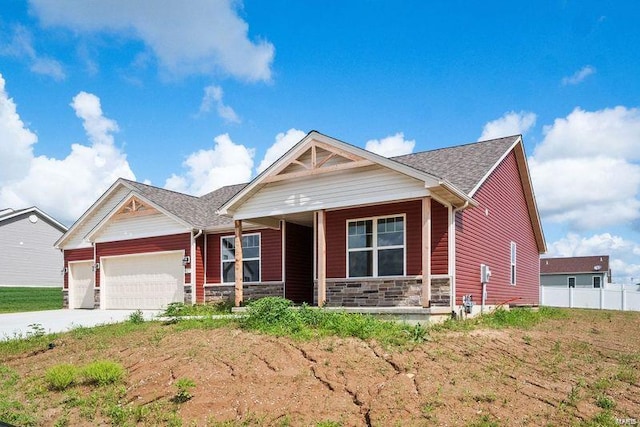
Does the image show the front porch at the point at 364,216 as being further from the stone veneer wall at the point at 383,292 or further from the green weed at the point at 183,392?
the green weed at the point at 183,392

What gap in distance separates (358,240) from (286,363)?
655 centimetres

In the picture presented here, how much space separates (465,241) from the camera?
14.8 meters

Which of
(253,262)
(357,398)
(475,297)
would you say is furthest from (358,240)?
(357,398)

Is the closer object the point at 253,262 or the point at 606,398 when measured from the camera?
the point at 606,398

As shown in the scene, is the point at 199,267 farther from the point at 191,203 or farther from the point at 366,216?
the point at 366,216

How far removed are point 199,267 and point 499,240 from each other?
10.6 m

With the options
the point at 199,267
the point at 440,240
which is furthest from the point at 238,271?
the point at 440,240

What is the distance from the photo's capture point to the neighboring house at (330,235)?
1376 cm

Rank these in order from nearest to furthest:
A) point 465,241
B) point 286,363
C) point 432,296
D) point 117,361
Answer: point 286,363
point 117,361
point 432,296
point 465,241

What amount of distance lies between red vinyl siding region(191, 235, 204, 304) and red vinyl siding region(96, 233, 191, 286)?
1.05 feet

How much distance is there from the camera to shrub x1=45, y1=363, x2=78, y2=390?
29.1ft

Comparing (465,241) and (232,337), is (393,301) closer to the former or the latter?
(465,241)

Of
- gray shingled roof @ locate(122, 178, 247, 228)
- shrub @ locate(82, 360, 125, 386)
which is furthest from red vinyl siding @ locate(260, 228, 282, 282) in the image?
shrub @ locate(82, 360, 125, 386)

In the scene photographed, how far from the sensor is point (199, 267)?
19.7 meters
